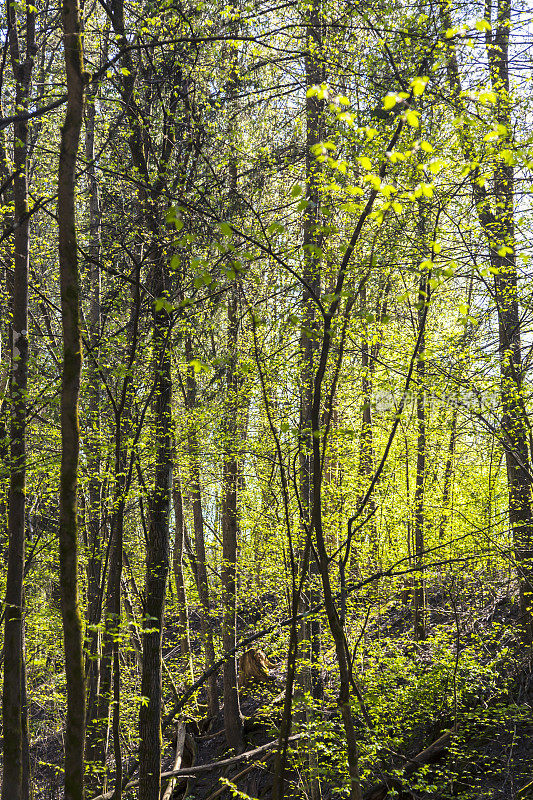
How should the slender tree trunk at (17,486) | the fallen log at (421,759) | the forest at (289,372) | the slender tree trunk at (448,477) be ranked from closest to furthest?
the forest at (289,372) → the slender tree trunk at (17,486) → the fallen log at (421,759) → the slender tree trunk at (448,477)

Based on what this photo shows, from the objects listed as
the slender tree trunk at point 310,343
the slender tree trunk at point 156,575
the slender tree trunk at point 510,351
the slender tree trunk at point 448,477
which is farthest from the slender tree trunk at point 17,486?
the slender tree trunk at point 448,477

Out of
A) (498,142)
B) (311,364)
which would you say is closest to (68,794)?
(311,364)

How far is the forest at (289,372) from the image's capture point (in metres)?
3.97

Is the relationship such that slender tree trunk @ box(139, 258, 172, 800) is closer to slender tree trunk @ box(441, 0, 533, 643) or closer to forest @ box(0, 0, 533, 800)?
forest @ box(0, 0, 533, 800)

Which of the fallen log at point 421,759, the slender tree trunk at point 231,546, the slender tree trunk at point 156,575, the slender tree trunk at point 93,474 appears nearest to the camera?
the slender tree trunk at point 156,575

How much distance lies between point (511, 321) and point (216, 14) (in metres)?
5.45

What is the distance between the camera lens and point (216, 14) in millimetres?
7848

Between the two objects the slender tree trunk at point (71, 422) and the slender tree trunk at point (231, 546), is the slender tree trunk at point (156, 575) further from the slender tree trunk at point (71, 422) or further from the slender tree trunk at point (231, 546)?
the slender tree trunk at point (71, 422)

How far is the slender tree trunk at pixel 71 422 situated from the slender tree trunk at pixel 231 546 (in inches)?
206

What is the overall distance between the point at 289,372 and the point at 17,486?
134 inches

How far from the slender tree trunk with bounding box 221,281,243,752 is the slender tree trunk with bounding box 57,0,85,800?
5.24 meters

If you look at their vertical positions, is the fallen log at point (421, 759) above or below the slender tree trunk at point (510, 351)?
below

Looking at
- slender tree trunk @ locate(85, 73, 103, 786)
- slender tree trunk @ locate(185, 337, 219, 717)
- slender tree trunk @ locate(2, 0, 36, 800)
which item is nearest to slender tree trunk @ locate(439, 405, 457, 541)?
slender tree trunk @ locate(185, 337, 219, 717)

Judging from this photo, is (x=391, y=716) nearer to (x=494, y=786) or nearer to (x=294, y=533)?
(x=494, y=786)
